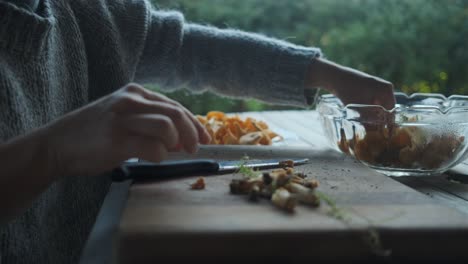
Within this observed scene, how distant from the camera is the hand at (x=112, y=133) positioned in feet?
2.07

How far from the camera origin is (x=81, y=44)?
940mm

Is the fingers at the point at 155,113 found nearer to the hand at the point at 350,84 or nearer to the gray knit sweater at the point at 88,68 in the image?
the gray knit sweater at the point at 88,68

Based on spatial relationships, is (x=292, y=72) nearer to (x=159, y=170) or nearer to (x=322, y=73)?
(x=322, y=73)

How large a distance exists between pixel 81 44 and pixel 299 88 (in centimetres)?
42

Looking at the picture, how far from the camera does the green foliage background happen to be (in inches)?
129

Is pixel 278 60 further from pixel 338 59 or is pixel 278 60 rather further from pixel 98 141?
pixel 338 59

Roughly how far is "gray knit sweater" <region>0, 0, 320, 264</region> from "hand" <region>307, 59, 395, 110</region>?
0.03 metres

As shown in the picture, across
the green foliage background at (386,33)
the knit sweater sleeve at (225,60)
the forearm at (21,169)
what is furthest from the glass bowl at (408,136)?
the green foliage background at (386,33)

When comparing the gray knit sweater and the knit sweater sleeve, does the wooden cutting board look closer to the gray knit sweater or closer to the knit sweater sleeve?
the gray knit sweater

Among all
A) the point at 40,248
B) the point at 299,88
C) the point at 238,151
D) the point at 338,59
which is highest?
the point at 338,59

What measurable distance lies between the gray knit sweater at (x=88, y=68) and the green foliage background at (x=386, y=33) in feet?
6.83

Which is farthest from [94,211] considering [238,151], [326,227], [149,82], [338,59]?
[338,59]

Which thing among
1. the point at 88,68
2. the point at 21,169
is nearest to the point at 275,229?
the point at 21,169

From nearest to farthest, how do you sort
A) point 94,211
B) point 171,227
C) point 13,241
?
point 171,227
point 13,241
point 94,211
